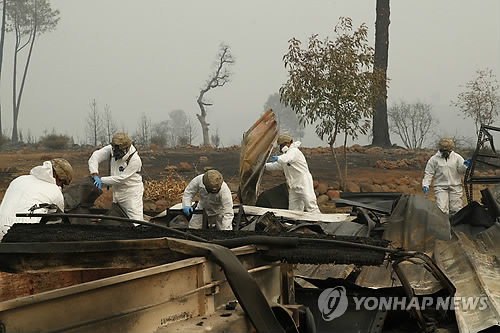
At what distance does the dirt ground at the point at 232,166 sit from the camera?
17.4 m

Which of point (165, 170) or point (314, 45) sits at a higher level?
point (314, 45)

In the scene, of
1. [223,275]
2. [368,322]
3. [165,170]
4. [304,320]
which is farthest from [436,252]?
[165,170]

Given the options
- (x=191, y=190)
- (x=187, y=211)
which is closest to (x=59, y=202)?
(x=187, y=211)

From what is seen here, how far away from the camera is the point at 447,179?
35.7 feet

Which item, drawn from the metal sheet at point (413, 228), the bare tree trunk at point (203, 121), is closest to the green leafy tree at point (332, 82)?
the metal sheet at point (413, 228)

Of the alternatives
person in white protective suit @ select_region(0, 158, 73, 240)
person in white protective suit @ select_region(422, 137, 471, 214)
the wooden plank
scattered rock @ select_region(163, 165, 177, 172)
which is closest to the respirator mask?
person in white protective suit @ select_region(422, 137, 471, 214)

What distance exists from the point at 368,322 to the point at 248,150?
509 centimetres

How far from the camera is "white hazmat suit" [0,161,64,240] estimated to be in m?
5.61

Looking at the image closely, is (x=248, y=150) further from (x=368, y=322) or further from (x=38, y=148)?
(x=38, y=148)

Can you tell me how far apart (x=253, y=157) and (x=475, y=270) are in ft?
16.5

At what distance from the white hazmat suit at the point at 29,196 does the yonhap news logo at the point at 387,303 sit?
2.55 meters

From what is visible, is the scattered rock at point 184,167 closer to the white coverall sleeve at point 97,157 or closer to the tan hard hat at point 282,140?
the tan hard hat at point 282,140

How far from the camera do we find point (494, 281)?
524 cm

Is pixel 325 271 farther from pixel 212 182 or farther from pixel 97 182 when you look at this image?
pixel 97 182
